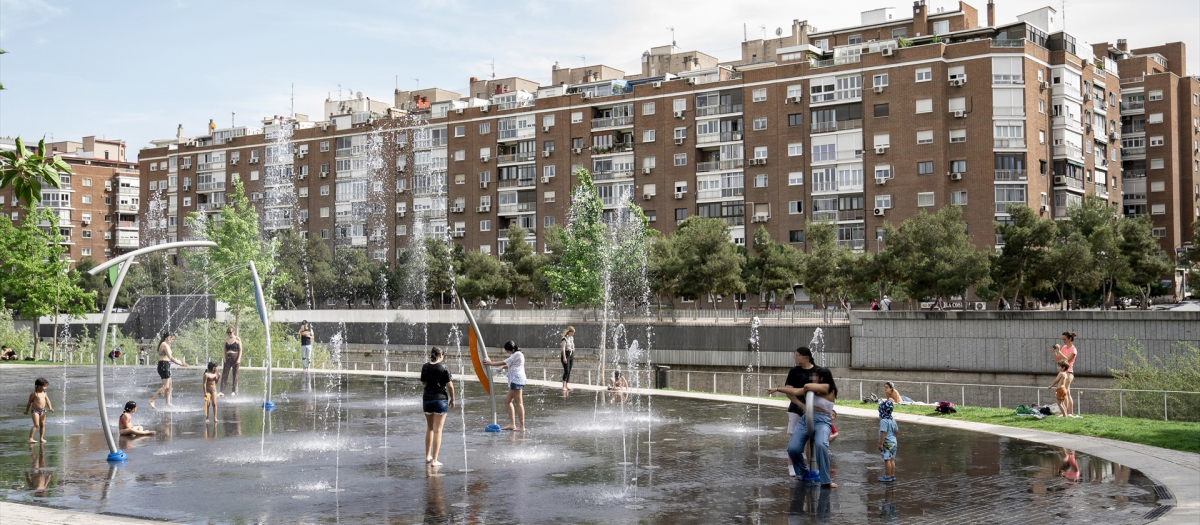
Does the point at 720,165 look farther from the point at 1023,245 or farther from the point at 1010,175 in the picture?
the point at 1023,245

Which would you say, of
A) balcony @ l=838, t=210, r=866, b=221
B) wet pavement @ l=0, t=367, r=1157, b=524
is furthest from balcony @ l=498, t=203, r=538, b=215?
wet pavement @ l=0, t=367, r=1157, b=524

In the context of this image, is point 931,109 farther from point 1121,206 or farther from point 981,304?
point 1121,206

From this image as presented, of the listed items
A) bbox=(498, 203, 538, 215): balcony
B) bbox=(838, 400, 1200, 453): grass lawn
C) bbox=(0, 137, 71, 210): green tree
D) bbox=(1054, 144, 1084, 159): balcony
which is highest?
bbox=(1054, 144, 1084, 159): balcony

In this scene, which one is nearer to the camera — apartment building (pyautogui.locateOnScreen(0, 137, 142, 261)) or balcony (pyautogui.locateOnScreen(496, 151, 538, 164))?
balcony (pyautogui.locateOnScreen(496, 151, 538, 164))

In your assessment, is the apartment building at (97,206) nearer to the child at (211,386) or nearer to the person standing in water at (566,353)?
the person standing in water at (566,353)

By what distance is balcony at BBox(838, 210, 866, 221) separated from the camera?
71.6m

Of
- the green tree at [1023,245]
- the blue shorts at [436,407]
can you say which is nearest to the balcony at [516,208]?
the green tree at [1023,245]

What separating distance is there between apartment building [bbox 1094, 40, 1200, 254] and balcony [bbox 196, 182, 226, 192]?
278 feet

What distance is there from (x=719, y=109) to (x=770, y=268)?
17346 millimetres

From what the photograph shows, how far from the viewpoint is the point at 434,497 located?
38.6 feet

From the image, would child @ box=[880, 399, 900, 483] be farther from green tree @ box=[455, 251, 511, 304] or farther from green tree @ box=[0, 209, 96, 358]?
green tree @ box=[455, 251, 511, 304]

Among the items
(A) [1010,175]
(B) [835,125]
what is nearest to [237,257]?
(B) [835,125]

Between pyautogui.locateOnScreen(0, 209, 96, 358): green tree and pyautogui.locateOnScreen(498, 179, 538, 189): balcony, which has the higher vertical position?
pyautogui.locateOnScreen(498, 179, 538, 189): balcony

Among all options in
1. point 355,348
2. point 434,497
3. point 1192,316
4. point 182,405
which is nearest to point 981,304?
point 1192,316
